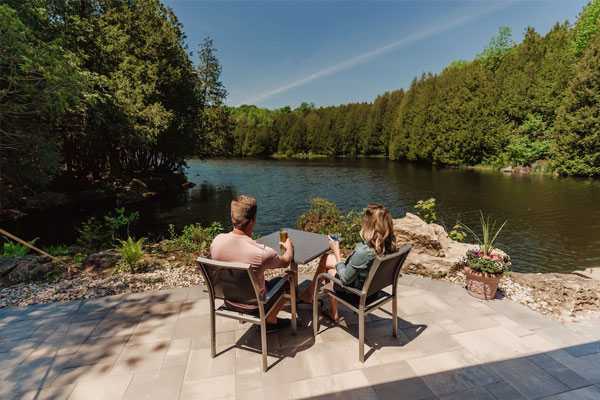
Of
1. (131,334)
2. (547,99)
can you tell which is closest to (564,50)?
(547,99)

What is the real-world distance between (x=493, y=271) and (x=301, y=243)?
2554 mm

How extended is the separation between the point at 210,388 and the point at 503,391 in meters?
2.42

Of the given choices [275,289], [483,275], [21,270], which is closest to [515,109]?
[483,275]

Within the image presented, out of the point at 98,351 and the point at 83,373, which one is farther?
the point at 98,351

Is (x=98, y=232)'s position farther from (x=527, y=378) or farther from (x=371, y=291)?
(x=527, y=378)

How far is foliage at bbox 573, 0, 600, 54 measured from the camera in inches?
1147

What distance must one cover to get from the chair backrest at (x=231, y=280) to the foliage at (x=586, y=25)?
4249cm

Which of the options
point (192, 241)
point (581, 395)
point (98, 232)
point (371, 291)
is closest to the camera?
point (581, 395)

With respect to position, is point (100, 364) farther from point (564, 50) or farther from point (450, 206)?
point (564, 50)

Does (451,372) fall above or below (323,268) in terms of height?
below

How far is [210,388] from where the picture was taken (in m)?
2.41

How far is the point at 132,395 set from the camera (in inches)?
92.4

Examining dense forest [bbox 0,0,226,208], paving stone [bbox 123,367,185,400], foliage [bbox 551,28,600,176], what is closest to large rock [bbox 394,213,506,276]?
paving stone [bbox 123,367,185,400]

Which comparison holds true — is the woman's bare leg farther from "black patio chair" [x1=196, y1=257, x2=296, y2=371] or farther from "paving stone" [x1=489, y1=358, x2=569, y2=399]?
"paving stone" [x1=489, y1=358, x2=569, y2=399]
